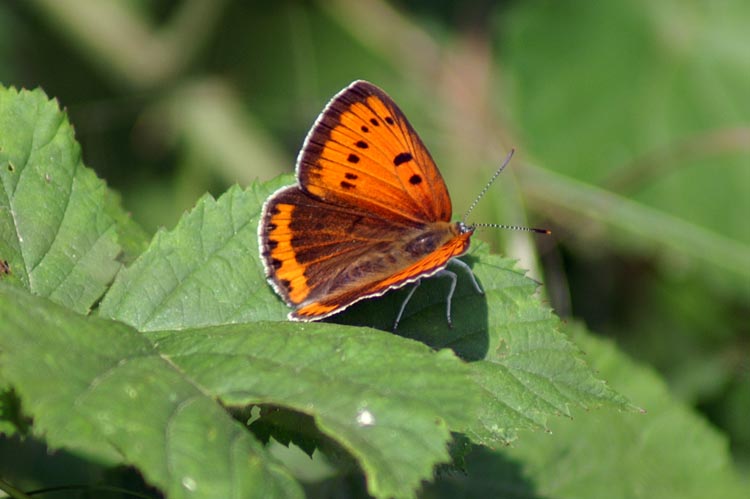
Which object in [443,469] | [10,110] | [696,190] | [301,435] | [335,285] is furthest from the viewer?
[696,190]

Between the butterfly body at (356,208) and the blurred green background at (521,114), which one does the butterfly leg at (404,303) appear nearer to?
the butterfly body at (356,208)

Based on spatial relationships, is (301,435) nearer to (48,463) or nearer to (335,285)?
(335,285)

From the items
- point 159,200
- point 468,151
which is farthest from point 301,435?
point 159,200

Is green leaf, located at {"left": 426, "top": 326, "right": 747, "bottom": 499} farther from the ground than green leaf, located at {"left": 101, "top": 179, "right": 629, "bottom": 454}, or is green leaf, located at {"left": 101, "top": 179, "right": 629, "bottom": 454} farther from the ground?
green leaf, located at {"left": 101, "top": 179, "right": 629, "bottom": 454}

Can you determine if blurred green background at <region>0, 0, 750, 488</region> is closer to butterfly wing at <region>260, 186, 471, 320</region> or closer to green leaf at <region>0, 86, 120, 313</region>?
butterfly wing at <region>260, 186, 471, 320</region>

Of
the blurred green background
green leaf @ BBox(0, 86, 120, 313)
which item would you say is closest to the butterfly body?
green leaf @ BBox(0, 86, 120, 313)

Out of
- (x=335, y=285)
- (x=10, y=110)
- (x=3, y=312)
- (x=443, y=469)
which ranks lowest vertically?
(x=443, y=469)
